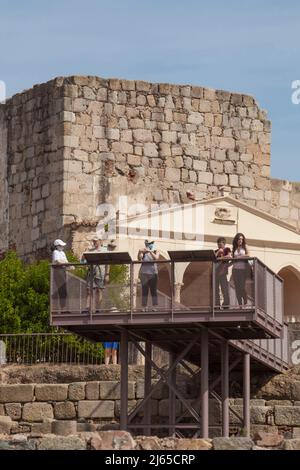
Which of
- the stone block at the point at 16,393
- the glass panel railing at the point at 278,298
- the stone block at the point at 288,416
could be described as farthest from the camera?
the stone block at the point at 16,393

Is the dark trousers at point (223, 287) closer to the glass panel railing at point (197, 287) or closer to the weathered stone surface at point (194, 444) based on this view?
the glass panel railing at point (197, 287)

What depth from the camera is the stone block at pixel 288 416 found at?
55.8 m

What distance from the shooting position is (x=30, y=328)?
207 feet

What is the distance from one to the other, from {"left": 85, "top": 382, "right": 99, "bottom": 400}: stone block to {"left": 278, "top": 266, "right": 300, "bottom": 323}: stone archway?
40.2ft

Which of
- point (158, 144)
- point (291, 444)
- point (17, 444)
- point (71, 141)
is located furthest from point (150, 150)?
point (291, 444)

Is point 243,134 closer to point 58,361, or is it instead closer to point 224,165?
point 224,165

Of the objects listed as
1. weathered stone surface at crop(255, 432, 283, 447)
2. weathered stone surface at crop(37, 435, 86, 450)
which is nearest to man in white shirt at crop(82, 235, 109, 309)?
weathered stone surface at crop(255, 432, 283, 447)

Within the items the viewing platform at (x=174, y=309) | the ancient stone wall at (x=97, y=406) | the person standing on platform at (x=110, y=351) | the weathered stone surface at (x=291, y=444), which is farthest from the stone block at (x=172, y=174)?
the weathered stone surface at (x=291, y=444)

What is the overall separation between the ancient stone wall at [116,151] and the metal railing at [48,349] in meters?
8.54

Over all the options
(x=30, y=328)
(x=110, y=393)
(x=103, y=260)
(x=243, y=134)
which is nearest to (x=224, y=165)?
(x=243, y=134)

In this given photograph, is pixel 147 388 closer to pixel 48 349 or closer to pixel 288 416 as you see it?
pixel 288 416

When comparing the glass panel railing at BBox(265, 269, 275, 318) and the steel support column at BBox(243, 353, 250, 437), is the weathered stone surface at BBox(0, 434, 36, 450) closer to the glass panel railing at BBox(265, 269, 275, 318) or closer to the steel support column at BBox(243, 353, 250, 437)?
the glass panel railing at BBox(265, 269, 275, 318)

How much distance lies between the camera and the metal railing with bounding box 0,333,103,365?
5981 cm

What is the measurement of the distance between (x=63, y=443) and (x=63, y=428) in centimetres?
550
